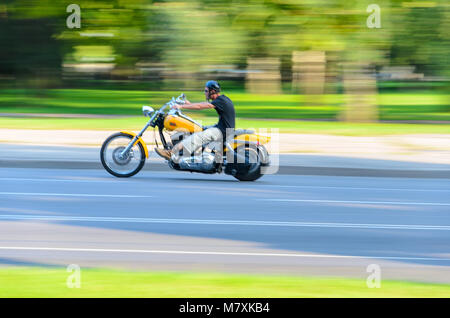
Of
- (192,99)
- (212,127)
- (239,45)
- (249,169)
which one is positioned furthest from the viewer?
(192,99)

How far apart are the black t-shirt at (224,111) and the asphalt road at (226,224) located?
0.89m

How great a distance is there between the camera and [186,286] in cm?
517

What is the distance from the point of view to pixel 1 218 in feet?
26.7

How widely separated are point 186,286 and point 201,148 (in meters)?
6.29

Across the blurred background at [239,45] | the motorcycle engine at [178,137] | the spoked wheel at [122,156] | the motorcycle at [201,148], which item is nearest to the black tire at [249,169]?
the motorcycle at [201,148]

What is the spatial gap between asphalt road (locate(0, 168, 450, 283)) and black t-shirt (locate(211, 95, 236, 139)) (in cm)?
89

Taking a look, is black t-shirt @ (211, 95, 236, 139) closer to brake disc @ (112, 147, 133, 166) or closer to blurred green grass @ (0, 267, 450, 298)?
brake disc @ (112, 147, 133, 166)

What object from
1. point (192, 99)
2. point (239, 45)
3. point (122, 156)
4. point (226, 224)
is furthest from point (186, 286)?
point (192, 99)

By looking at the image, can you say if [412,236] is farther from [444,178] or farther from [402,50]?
[402,50]

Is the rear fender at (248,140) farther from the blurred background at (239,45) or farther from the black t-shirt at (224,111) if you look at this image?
the blurred background at (239,45)

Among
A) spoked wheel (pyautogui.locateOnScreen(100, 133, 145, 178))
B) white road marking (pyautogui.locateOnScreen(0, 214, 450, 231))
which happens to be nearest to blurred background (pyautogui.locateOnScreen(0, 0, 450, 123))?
spoked wheel (pyautogui.locateOnScreen(100, 133, 145, 178))

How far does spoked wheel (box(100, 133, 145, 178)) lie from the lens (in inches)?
458

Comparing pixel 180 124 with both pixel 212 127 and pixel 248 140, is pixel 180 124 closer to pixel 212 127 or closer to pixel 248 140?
pixel 212 127

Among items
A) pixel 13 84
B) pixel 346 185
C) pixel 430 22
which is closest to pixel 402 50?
pixel 430 22
